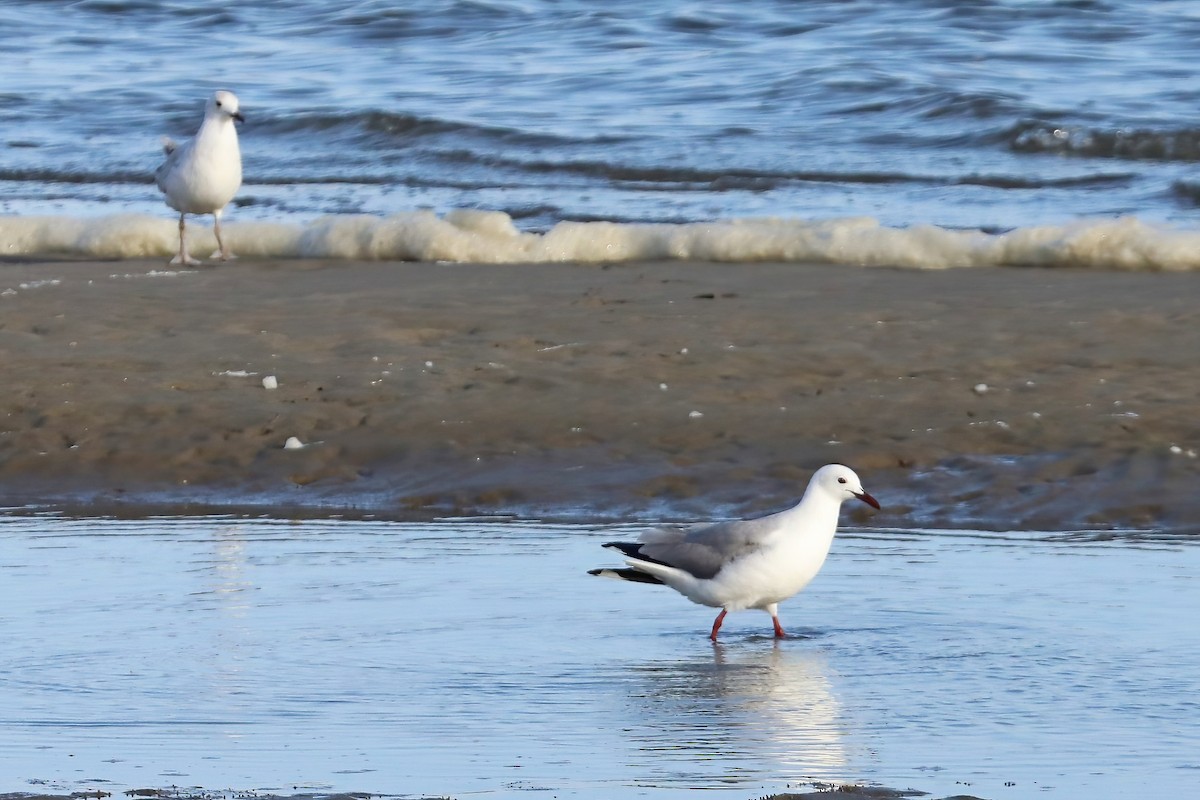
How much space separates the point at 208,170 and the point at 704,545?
7262 mm

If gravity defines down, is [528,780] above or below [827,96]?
above

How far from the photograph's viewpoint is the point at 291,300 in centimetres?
1082

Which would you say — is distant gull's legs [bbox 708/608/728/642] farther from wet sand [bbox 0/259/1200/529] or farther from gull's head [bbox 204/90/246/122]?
gull's head [bbox 204/90/246/122]

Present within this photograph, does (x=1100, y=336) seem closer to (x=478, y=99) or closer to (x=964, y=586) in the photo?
(x=964, y=586)

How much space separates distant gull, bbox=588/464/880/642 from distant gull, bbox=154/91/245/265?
7.01 m

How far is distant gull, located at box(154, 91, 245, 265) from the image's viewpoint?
12570mm

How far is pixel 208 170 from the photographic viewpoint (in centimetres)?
1257

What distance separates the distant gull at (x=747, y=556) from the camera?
5.94 metres

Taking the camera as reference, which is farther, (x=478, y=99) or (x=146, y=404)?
(x=478, y=99)

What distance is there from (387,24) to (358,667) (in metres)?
19.6

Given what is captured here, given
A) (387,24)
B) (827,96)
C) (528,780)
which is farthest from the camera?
(387,24)

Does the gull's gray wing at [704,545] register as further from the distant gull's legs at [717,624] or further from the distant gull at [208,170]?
the distant gull at [208,170]

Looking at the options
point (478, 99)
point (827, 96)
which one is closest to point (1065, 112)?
point (827, 96)

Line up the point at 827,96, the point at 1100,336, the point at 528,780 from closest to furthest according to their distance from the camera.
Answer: the point at 528,780 < the point at 1100,336 < the point at 827,96
